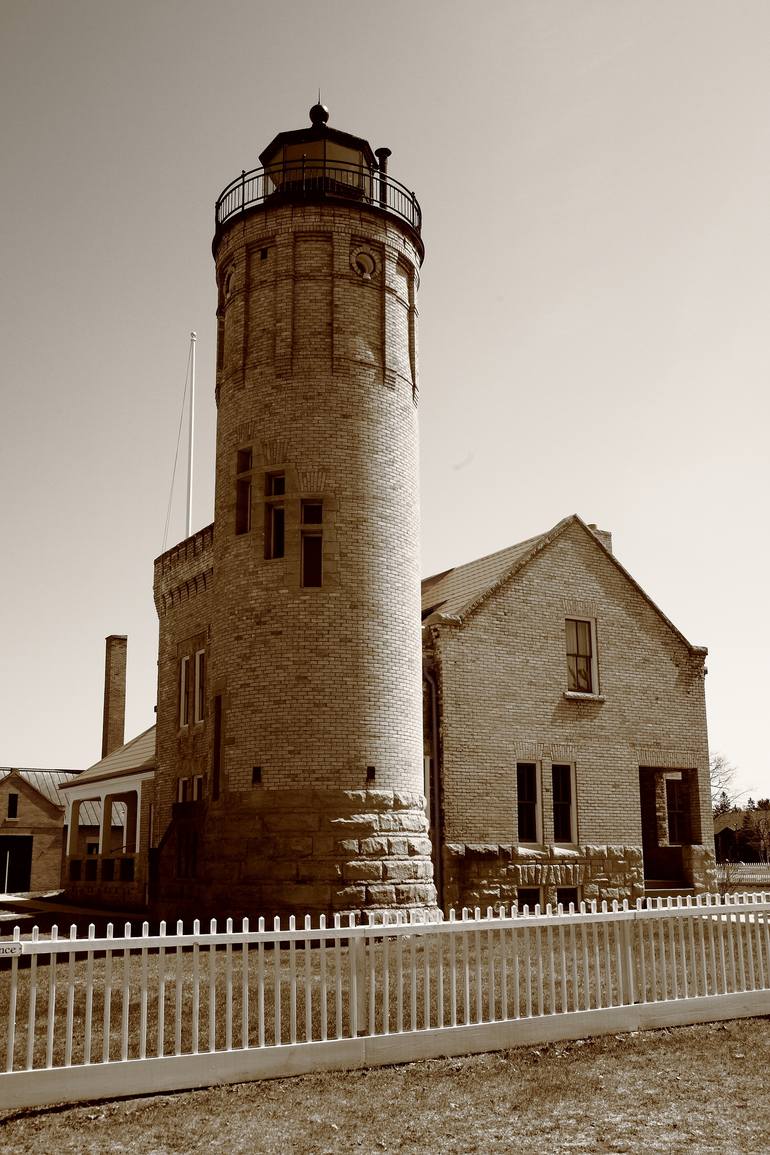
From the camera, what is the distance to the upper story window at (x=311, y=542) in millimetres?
18359

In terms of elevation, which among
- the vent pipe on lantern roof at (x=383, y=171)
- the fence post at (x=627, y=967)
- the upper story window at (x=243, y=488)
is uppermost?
the vent pipe on lantern roof at (x=383, y=171)

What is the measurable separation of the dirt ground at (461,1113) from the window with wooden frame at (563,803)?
1277cm

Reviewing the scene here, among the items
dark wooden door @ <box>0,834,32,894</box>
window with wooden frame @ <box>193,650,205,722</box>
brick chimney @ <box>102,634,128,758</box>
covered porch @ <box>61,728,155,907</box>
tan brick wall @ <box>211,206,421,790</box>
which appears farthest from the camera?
dark wooden door @ <box>0,834,32,894</box>

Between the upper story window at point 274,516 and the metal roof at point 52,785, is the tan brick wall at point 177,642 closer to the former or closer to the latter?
the upper story window at point 274,516

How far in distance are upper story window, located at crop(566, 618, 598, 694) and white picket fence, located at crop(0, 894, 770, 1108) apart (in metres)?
11.4

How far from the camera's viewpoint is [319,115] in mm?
20734

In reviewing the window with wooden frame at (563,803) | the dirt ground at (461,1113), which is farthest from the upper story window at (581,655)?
the dirt ground at (461,1113)

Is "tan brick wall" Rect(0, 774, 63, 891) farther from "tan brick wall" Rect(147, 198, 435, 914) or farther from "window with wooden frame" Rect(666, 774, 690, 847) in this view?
"window with wooden frame" Rect(666, 774, 690, 847)

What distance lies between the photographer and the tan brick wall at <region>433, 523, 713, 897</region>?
20953mm

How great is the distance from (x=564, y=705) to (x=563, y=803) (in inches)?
81.7

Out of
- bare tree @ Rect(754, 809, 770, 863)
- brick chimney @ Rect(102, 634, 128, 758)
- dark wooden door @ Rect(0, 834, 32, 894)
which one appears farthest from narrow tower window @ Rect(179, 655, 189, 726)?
bare tree @ Rect(754, 809, 770, 863)

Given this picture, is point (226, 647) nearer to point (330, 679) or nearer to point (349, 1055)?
point (330, 679)

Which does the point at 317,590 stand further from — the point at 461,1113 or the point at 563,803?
the point at 461,1113

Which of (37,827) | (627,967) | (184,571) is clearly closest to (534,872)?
(184,571)
